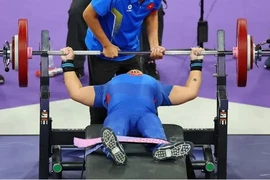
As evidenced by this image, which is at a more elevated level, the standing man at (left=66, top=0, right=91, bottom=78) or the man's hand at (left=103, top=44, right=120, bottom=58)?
the standing man at (left=66, top=0, right=91, bottom=78)

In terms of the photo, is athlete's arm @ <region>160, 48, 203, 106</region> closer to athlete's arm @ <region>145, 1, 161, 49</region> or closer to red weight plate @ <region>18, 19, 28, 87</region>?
athlete's arm @ <region>145, 1, 161, 49</region>

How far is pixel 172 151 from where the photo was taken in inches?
165

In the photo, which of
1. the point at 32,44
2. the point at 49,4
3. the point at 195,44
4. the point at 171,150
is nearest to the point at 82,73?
the point at 32,44

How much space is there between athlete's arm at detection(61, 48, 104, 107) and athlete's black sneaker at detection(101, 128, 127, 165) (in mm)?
585

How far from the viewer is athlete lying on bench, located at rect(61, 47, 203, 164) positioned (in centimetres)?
448

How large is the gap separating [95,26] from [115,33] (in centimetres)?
19

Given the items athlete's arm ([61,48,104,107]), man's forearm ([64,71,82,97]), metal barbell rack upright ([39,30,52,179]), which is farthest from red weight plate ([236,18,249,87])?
metal barbell rack upright ([39,30,52,179])

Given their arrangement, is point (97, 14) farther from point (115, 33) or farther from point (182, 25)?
point (182, 25)

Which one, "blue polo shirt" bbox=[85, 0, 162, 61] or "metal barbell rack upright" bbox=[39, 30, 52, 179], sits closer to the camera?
"metal barbell rack upright" bbox=[39, 30, 52, 179]

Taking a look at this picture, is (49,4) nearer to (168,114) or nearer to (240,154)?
(168,114)

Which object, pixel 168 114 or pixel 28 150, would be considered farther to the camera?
pixel 168 114

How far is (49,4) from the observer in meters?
8.73

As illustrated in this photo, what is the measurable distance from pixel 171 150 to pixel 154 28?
1.24m

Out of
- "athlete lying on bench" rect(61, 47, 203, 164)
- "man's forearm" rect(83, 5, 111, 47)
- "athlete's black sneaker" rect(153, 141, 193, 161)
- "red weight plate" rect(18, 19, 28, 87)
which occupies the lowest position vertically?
"athlete's black sneaker" rect(153, 141, 193, 161)
